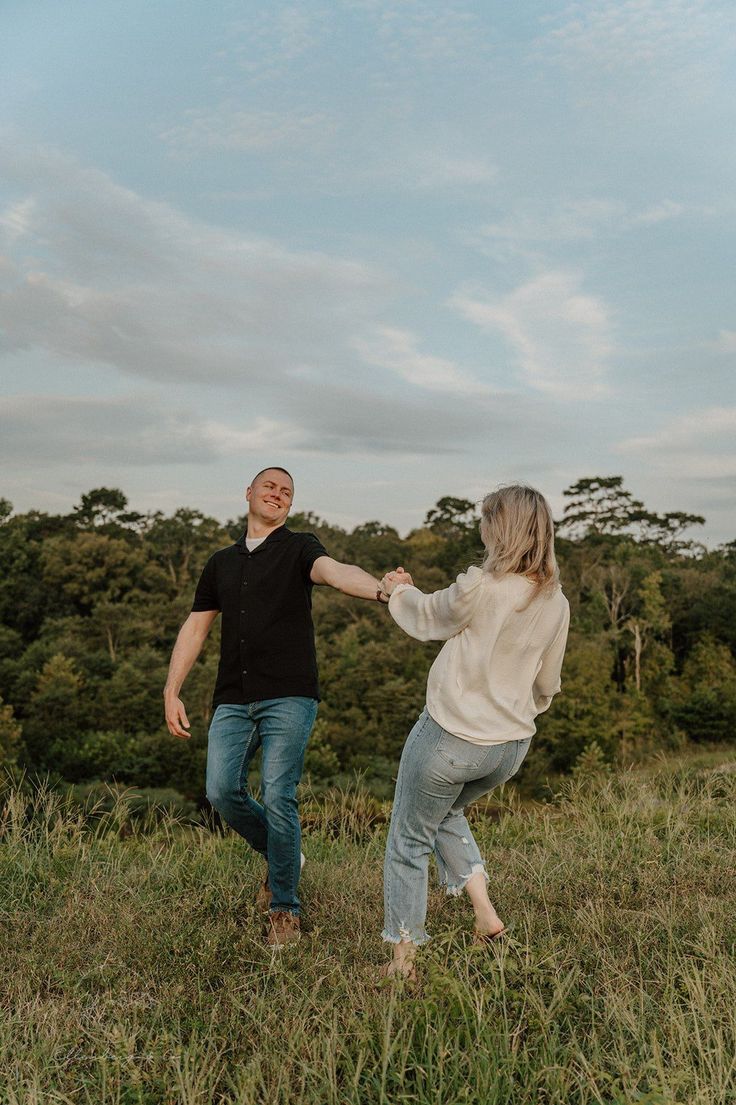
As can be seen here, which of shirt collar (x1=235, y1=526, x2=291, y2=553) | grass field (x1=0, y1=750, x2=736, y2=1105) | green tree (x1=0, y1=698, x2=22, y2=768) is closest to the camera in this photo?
grass field (x1=0, y1=750, x2=736, y2=1105)

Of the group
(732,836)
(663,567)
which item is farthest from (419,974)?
(663,567)

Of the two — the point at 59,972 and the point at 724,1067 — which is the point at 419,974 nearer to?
the point at 724,1067

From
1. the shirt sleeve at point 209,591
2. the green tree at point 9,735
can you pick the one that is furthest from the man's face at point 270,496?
the green tree at point 9,735

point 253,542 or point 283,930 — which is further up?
point 253,542

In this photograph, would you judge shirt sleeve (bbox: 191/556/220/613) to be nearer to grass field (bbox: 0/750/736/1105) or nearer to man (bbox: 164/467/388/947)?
man (bbox: 164/467/388/947)

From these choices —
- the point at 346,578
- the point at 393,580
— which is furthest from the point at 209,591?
the point at 393,580

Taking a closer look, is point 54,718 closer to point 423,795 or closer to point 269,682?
point 269,682

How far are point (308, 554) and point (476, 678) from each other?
115 centimetres

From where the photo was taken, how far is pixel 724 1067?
225 centimetres

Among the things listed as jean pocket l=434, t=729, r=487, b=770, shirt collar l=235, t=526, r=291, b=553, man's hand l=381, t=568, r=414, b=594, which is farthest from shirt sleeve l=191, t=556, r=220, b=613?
jean pocket l=434, t=729, r=487, b=770

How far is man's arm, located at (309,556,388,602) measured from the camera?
3.37 m

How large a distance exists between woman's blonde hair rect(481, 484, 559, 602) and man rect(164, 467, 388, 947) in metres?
0.70

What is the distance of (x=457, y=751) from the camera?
2.91 metres

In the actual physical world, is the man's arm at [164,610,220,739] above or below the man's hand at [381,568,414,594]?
below
